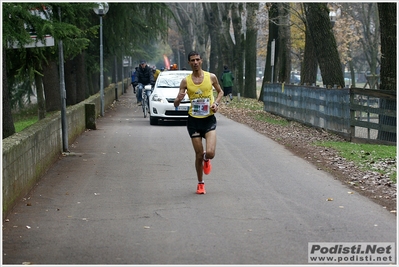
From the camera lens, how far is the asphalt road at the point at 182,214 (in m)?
7.35

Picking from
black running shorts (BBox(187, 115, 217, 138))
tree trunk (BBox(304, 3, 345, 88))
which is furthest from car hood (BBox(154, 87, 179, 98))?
black running shorts (BBox(187, 115, 217, 138))

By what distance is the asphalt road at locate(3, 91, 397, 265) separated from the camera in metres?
7.35

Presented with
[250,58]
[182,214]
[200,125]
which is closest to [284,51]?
[250,58]

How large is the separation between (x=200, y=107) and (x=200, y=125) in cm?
27

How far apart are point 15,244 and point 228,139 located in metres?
11.2

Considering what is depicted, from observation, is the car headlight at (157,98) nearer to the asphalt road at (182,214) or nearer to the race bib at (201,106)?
the asphalt road at (182,214)

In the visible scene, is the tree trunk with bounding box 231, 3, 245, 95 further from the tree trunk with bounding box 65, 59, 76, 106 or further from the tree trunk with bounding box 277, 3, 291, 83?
the tree trunk with bounding box 65, 59, 76, 106

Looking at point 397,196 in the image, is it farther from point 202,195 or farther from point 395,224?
point 202,195

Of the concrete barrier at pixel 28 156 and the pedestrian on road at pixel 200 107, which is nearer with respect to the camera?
the concrete barrier at pixel 28 156

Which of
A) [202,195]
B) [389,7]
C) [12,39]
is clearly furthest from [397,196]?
[389,7]

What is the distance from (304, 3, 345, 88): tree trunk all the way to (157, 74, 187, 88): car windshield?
4200 millimetres

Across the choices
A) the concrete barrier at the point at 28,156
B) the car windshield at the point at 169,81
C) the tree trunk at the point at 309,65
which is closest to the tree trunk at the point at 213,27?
the tree trunk at the point at 309,65

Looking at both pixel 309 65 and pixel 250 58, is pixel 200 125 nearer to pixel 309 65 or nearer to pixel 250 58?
pixel 309 65

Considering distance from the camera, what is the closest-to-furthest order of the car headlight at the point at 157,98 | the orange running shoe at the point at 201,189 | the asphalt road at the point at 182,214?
1. the asphalt road at the point at 182,214
2. the orange running shoe at the point at 201,189
3. the car headlight at the point at 157,98
